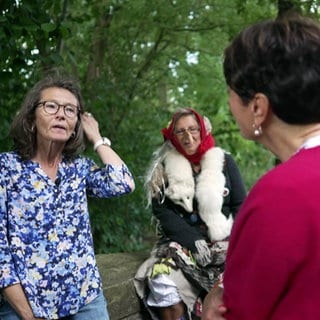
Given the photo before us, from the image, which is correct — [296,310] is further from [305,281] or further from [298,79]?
[298,79]

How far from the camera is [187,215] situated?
11.9 ft

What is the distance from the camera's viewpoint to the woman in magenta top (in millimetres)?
1136

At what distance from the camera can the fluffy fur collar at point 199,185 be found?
3.54 metres

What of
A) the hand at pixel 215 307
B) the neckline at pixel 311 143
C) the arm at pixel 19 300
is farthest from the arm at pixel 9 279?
the neckline at pixel 311 143

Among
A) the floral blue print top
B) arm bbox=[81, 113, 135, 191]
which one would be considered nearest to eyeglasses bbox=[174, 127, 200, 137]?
arm bbox=[81, 113, 135, 191]

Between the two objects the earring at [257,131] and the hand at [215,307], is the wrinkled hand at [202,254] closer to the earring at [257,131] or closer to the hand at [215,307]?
the hand at [215,307]

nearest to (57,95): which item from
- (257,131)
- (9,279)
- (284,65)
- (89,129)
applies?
(89,129)

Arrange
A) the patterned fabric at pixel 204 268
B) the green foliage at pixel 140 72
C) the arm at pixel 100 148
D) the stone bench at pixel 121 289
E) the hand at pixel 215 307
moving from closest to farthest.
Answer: the hand at pixel 215 307, the arm at pixel 100 148, the stone bench at pixel 121 289, the patterned fabric at pixel 204 268, the green foliage at pixel 140 72

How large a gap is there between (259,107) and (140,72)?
15.7 ft

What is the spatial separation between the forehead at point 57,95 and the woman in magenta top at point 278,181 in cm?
119

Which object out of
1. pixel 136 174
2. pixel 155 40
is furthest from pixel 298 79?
pixel 155 40

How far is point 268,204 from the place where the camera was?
115 centimetres

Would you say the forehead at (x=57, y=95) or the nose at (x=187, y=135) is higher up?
the forehead at (x=57, y=95)

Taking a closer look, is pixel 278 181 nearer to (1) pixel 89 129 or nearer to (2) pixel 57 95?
(2) pixel 57 95
